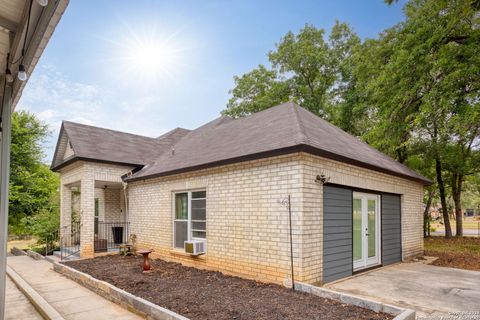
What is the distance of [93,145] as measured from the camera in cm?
1288

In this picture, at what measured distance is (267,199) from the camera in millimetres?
7215

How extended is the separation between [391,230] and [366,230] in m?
1.71

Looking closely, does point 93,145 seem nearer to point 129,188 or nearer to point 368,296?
point 129,188

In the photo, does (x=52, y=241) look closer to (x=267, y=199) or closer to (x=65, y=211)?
(x=65, y=211)

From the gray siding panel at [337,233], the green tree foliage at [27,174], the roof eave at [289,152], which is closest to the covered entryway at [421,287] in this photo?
the gray siding panel at [337,233]

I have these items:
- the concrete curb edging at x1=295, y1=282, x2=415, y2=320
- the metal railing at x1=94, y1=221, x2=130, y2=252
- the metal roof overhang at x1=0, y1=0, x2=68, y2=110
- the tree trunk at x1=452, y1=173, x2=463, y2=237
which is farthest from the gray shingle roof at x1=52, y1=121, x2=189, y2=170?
the tree trunk at x1=452, y1=173, x2=463, y2=237

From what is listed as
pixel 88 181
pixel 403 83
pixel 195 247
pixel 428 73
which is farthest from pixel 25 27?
pixel 428 73

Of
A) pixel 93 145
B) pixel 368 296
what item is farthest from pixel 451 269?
pixel 93 145

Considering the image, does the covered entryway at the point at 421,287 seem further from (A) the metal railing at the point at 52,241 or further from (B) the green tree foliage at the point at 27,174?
(B) the green tree foliage at the point at 27,174

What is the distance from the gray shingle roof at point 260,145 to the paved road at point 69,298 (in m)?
3.95

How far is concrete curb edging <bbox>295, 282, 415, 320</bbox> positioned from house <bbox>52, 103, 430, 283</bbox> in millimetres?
374

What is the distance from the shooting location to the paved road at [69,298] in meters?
5.66

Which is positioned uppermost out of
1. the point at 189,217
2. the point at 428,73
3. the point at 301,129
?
the point at 428,73

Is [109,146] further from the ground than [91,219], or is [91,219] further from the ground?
[109,146]
